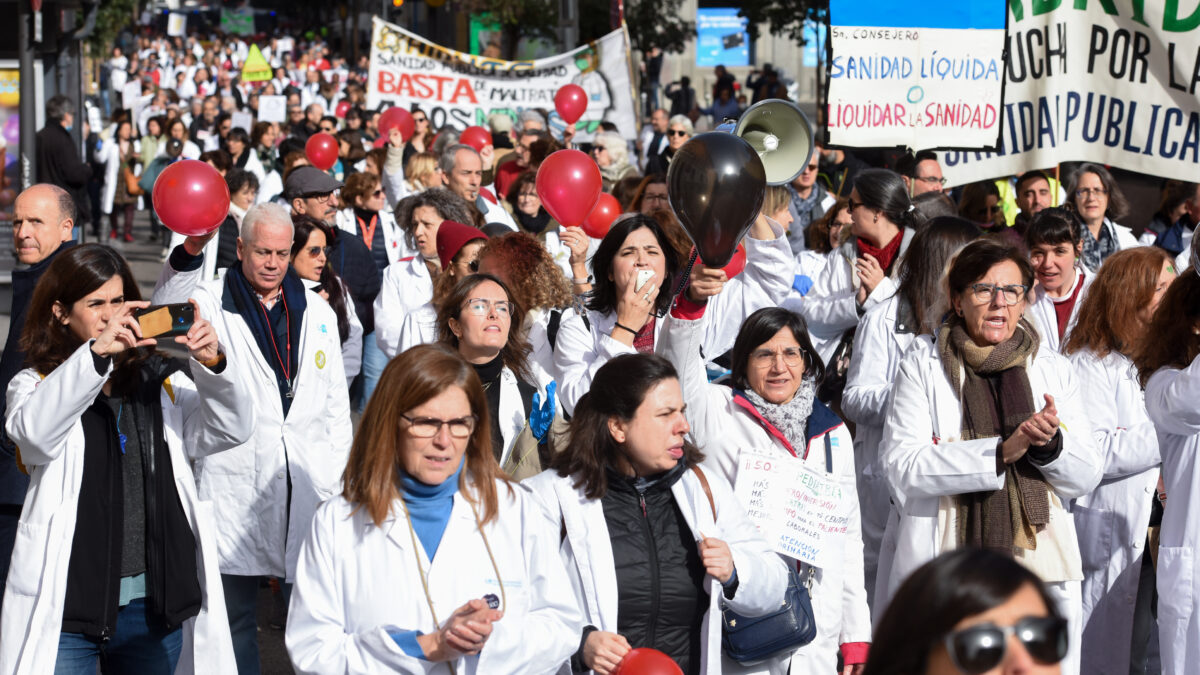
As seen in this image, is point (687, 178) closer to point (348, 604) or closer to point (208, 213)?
point (348, 604)

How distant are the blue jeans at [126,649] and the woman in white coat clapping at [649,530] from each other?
4.17ft

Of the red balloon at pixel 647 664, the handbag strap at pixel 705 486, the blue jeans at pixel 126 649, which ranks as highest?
the handbag strap at pixel 705 486

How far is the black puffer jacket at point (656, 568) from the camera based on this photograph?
12.6 ft

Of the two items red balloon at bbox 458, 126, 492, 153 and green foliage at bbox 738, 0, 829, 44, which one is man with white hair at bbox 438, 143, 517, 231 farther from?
green foliage at bbox 738, 0, 829, 44

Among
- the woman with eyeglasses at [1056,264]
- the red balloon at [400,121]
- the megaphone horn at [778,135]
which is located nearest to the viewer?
the megaphone horn at [778,135]

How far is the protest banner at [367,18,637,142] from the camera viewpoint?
51.1 feet

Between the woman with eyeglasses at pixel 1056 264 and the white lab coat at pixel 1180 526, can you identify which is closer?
the white lab coat at pixel 1180 526

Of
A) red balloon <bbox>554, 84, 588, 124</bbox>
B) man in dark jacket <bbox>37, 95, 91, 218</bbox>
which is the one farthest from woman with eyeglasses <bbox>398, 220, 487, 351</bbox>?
man in dark jacket <bbox>37, 95, 91, 218</bbox>

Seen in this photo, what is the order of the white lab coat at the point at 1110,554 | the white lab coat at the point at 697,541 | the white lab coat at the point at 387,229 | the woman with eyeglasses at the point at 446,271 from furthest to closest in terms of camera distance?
1. the white lab coat at the point at 387,229
2. the woman with eyeglasses at the point at 446,271
3. the white lab coat at the point at 1110,554
4. the white lab coat at the point at 697,541

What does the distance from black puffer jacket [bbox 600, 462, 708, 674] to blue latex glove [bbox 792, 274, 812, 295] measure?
3690 mm

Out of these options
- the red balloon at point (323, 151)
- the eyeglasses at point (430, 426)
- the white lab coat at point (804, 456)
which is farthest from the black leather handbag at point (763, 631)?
the red balloon at point (323, 151)

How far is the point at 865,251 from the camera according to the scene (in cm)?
677

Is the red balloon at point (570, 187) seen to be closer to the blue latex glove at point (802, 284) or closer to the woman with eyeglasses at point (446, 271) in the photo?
the woman with eyeglasses at point (446, 271)

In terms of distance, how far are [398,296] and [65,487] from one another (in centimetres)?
348
